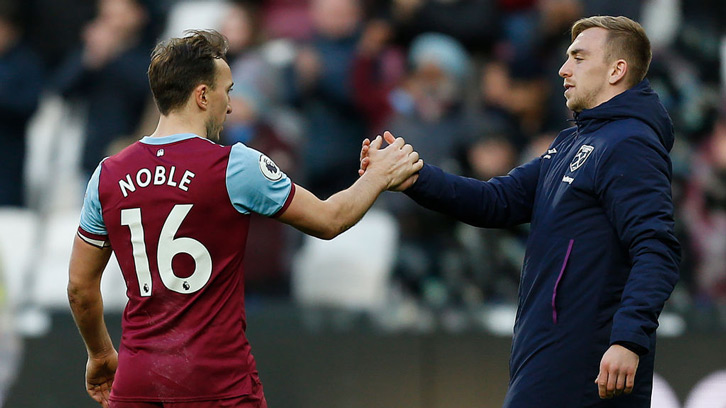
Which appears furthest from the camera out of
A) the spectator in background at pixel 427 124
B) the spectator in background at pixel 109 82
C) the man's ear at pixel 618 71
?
the spectator in background at pixel 109 82

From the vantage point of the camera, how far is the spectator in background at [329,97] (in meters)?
7.54

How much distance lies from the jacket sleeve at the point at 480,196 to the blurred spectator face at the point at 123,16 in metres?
4.12

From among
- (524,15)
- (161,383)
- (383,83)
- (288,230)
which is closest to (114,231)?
(161,383)

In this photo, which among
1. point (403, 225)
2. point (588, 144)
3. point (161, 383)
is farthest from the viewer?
point (403, 225)

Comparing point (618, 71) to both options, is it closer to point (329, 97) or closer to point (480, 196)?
point (480, 196)

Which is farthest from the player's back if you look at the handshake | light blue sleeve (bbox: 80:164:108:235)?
the handshake

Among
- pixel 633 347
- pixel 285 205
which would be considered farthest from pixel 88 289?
pixel 633 347

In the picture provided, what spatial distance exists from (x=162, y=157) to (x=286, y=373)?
3.66 metres

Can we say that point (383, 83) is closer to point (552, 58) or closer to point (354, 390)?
point (552, 58)

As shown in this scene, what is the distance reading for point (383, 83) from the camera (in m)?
7.76

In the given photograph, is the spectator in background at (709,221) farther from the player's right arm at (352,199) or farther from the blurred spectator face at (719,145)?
the player's right arm at (352,199)

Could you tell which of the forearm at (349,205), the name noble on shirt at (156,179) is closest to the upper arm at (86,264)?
the name noble on shirt at (156,179)

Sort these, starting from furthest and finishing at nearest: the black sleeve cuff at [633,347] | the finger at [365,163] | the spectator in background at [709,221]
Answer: the spectator in background at [709,221]
the finger at [365,163]
the black sleeve cuff at [633,347]

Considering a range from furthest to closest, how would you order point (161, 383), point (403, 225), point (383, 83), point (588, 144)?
point (383, 83)
point (403, 225)
point (588, 144)
point (161, 383)
